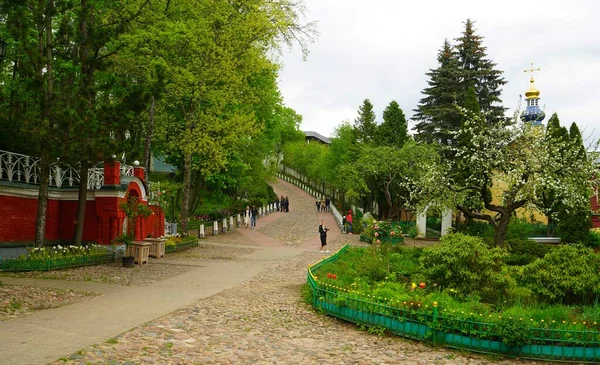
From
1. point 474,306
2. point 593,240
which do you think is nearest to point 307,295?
point 474,306

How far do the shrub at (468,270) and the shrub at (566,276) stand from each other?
2.40ft

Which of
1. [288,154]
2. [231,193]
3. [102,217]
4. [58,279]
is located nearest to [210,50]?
[102,217]

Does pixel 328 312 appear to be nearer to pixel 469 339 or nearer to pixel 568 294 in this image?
pixel 469 339

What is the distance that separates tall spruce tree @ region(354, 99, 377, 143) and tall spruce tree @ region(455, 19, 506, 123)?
41.4ft

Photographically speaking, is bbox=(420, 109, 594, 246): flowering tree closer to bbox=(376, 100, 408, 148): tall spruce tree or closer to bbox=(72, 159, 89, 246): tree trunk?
bbox=(72, 159, 89, 246): tree trunk

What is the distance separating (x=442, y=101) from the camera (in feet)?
151

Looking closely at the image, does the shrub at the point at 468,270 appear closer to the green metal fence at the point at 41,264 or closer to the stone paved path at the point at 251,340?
the stone paved path at the point at 251,340

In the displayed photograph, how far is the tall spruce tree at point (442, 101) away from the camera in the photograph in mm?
44062

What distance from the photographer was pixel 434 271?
12.4 metres

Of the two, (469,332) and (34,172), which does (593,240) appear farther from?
(34,172)

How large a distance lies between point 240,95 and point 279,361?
22.0 metres

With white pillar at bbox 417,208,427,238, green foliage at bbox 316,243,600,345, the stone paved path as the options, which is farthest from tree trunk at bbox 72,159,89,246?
white pillar at bbox 417,208,427,238

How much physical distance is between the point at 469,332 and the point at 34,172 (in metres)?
17.0

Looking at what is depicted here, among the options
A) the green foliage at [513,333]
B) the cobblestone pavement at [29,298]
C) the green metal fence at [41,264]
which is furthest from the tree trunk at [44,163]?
the green foliage at [513,333]
